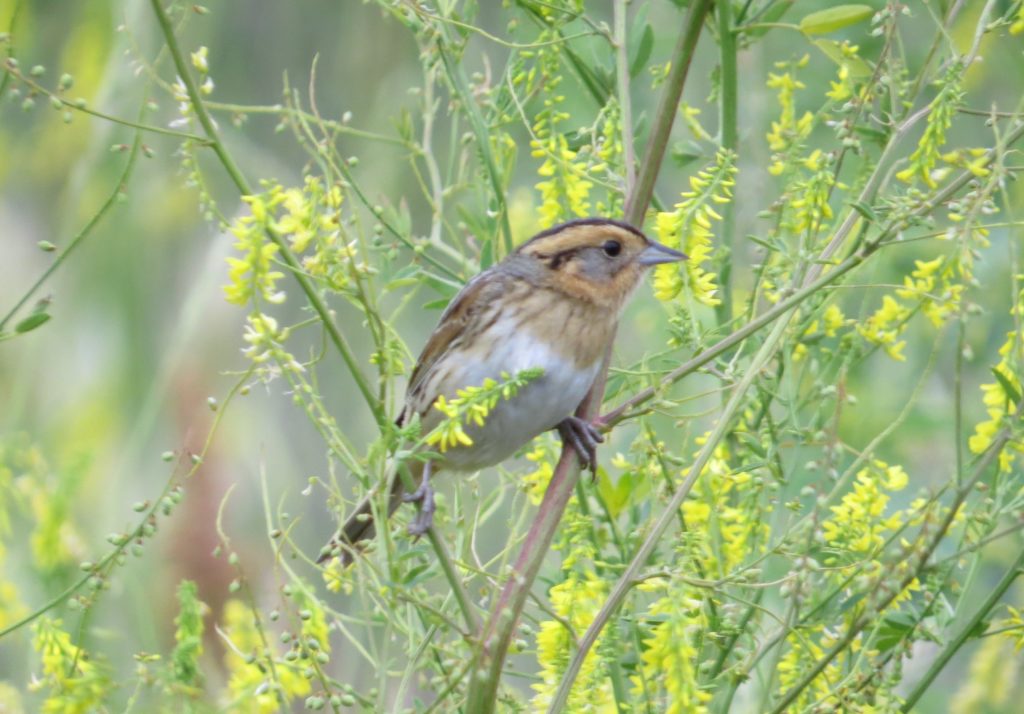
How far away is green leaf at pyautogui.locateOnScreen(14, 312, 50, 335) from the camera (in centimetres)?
175

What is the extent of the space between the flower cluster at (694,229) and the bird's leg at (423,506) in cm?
42

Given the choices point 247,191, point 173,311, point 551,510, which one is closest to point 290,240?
point 247,191

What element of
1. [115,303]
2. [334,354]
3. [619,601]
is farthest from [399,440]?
[334,354]

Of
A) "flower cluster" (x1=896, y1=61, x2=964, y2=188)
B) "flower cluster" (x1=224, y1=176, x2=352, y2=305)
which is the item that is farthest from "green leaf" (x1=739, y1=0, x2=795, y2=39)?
"flower cluster" (x1=224, y1=176, x2=352, y2=305)

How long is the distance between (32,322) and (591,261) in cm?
119

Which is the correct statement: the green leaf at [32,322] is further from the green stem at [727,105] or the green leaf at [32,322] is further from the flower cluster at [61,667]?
the green stem at [727,105]

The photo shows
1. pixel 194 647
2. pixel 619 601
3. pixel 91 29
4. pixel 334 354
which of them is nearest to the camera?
pixel 194 647

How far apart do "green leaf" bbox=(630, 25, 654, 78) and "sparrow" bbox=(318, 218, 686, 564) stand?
1.02ft

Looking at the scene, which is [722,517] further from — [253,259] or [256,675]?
[253,259]

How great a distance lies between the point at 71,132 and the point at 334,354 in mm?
1132

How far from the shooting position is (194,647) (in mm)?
1536

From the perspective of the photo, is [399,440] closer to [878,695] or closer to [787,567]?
[878,695]

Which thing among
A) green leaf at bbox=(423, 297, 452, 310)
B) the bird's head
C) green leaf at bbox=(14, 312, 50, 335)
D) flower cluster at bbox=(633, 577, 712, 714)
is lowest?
flower cluster at bbox=(633, 577, 712, 714)

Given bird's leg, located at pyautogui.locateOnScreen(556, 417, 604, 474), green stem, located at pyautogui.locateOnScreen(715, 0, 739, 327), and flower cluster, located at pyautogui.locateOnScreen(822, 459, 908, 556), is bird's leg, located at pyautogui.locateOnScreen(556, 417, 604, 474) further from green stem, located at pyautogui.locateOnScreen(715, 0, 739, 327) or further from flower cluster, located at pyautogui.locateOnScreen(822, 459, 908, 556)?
flower cluster, located at pyautogui.locateOnScreen(822, 459, 908, 556)
